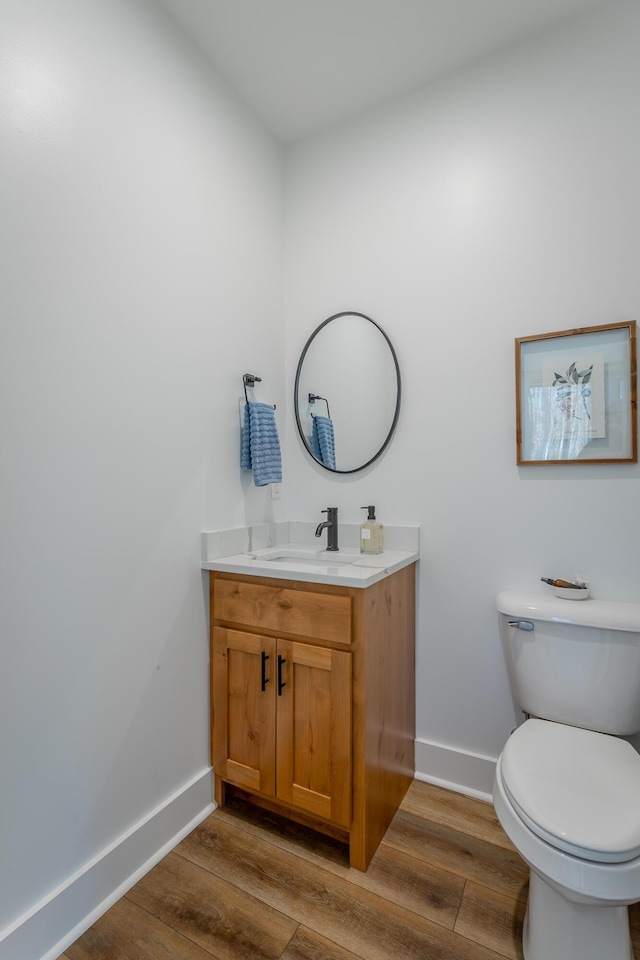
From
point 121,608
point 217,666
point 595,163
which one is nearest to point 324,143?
point 595,163

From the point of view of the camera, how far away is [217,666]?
165 cm

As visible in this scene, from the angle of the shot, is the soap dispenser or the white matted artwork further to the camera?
the soap dispenser

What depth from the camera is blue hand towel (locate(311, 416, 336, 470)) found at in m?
2.04

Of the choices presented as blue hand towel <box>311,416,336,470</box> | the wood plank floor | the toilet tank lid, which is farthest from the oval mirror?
the wood plank floor

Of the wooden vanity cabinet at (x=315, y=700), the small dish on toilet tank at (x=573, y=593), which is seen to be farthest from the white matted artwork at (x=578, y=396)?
the wooden vanity cabinet at (x=315, y=700)

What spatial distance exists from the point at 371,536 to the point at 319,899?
3.65ft

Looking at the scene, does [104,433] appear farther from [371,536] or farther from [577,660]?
[577,660]

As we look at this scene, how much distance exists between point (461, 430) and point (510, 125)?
Result: 112 cm

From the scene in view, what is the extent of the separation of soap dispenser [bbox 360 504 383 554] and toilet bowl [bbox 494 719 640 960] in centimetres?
80

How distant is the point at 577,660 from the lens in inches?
53.4

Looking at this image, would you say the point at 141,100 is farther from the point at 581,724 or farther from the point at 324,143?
the point at 581,724

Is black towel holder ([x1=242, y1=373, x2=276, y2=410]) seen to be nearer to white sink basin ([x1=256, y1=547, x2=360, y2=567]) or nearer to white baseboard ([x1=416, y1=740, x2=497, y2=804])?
white sink basin ([x1=256, y1=547, x2=360, y2=567])

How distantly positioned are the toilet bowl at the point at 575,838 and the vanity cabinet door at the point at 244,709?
74 cm

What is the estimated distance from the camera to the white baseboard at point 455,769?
1685 mm
